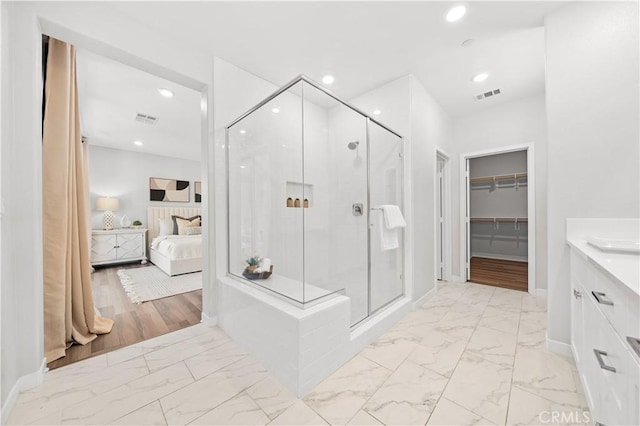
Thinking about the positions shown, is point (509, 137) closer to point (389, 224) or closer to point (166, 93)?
point (389, 224)

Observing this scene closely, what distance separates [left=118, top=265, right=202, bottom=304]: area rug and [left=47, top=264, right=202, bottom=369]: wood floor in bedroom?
0.12 metres

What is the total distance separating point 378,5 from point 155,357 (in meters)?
3.03

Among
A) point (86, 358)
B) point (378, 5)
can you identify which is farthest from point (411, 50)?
point (86, 358)

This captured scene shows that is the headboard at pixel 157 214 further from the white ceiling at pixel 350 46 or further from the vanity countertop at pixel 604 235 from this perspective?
the vanity countertop at pixel 604 235

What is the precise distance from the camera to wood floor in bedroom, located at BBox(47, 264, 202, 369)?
6.17 feet

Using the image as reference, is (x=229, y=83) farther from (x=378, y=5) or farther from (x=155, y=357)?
(x=155, y=357)

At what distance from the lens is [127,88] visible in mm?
2861

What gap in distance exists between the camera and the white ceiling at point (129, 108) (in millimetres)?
2568

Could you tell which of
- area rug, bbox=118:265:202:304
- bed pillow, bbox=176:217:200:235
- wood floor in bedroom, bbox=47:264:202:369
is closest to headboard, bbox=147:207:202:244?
bed pillow, bbox=176:217:200:235

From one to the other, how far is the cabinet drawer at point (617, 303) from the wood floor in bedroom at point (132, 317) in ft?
8.99

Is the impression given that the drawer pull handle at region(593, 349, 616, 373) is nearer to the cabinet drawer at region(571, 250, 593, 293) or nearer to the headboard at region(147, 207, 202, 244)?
the cabinet drawer at region(571, 250, 593, 293)

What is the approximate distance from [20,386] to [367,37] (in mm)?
3376

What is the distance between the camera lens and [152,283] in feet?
12.0

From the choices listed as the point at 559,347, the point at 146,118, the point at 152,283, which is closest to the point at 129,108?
the point at 146,118
